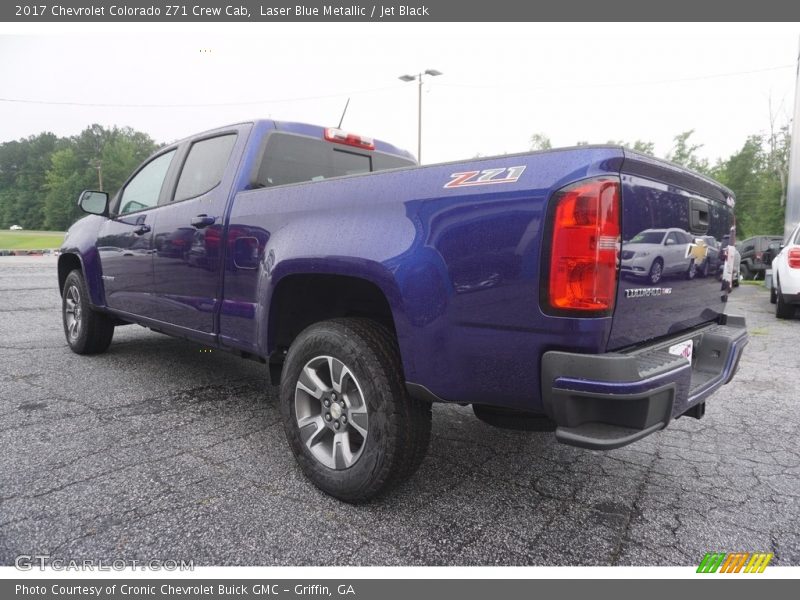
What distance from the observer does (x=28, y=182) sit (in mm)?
89188

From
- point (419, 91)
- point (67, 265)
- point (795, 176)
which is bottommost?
point (67, 265)

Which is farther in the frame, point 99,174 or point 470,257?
point 99,174

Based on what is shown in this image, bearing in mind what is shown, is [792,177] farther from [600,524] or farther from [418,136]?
[418,136]

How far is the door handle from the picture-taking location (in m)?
3.03

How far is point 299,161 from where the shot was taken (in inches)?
130

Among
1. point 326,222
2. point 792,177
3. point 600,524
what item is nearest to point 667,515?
point 600,524

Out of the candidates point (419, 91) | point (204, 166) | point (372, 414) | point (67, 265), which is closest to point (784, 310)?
point (372, 414)

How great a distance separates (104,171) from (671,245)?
314 feet

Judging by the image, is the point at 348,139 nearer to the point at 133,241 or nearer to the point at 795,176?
the point at 133,241

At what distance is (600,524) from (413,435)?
0.87 metres

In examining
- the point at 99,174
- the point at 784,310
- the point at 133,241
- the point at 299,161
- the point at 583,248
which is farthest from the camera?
the point at 99,174

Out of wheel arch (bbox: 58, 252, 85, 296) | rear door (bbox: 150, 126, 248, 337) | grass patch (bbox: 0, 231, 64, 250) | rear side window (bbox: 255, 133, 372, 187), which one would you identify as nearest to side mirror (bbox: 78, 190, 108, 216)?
wheel arch (bbox: 58, 252, 85, 296)

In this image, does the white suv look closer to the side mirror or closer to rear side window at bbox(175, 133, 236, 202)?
rear side window at bbox(175, 133, 236, 202)

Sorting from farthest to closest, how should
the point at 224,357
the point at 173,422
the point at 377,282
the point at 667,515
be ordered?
the point at 224,357, the point at 173,422, the point at 667,515, the point at 377,282
